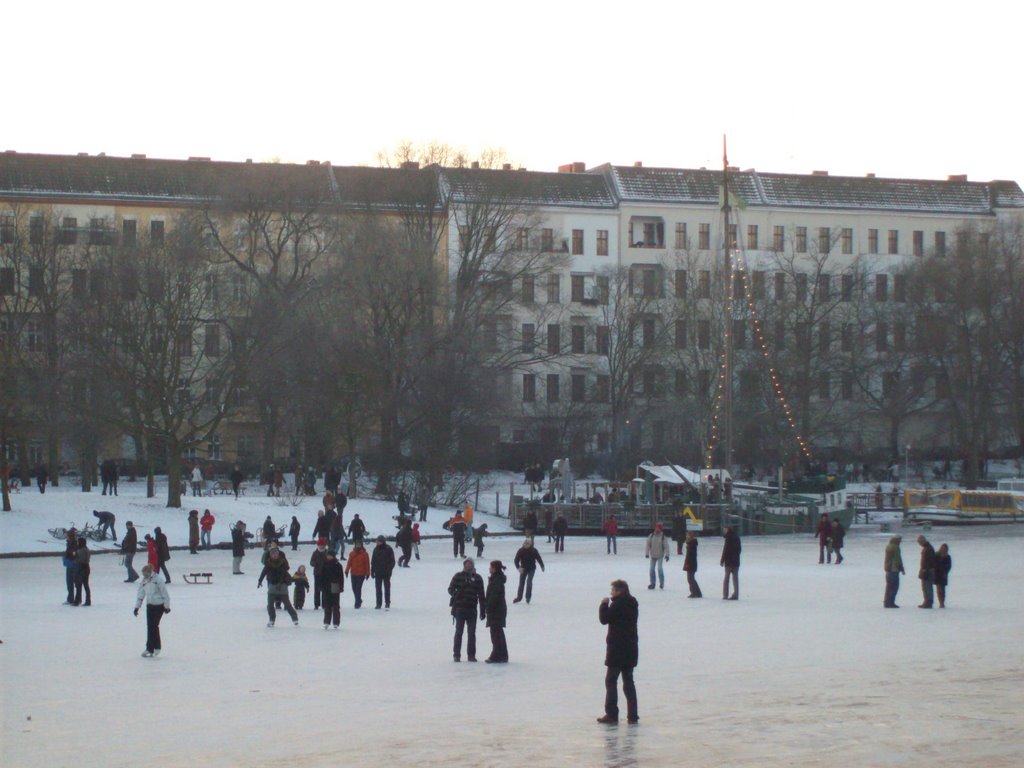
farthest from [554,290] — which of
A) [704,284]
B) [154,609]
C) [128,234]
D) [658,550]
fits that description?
[154,609]

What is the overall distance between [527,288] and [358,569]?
4796 centimetres

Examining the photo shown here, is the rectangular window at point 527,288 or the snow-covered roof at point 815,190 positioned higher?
the snow-covered roof at point 815,190

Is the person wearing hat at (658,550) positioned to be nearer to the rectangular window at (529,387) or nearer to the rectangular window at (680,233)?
the rectangular window at (529,387)

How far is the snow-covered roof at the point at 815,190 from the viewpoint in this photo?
3602 inches

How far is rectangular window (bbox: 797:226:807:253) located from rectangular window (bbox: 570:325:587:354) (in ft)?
51.3

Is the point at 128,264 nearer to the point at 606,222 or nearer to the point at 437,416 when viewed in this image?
the point at 437,416

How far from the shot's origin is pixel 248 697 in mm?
16328

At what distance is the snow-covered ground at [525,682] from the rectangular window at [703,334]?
167ft

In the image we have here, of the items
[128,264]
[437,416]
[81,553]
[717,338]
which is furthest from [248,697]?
[717,338]

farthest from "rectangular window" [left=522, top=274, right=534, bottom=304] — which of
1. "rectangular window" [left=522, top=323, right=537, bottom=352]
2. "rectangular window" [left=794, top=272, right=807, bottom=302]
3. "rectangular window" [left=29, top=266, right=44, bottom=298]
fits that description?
"rectangular window" [left=29, top=266, right=44, bottom=298]

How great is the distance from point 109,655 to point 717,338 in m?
61.7

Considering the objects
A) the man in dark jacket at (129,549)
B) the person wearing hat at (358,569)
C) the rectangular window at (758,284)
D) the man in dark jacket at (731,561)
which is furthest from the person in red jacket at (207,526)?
the rectangular window at (758,284)

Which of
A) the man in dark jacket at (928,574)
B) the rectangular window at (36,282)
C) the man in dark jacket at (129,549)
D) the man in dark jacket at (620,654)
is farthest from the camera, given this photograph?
the rectangular window at (36,282)

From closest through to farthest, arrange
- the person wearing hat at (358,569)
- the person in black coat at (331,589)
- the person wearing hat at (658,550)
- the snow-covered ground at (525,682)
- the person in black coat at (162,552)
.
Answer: the snow-covered ground at (525,682), the person in black coat at (331,589), the person wearing hat at (358,569), the person wearing hat at (658,550), the person in black coat at (162,552)
